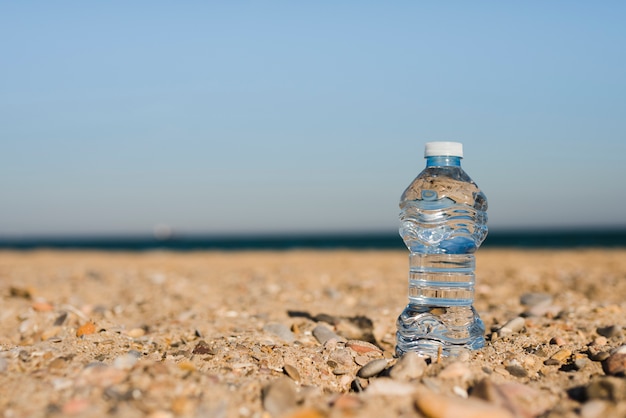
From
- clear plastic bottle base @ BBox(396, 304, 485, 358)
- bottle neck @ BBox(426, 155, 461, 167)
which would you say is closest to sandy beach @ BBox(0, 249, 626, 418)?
clear plastic bottle base @ BBox(396, 304, 485, 358)

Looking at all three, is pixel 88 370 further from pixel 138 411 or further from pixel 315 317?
pixel 315 317

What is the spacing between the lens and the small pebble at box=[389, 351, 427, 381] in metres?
2.21

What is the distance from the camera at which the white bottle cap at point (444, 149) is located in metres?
2.80

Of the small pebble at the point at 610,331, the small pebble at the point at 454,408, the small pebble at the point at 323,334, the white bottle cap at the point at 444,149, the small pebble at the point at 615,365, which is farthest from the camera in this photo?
the small pebble at the point at 323,334

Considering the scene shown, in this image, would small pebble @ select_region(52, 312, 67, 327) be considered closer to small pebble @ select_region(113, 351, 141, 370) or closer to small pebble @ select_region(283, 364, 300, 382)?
small pebble @ select_region(113, 351, 141, 370)

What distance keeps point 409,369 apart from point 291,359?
60 cm

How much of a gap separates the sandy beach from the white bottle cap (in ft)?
3.27

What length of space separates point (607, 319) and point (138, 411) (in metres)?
3.00

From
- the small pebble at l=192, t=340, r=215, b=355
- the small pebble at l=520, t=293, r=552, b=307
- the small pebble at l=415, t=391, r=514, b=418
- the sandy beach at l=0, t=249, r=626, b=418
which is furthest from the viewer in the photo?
the small pebble at l=520, t=293, r=552, b=307

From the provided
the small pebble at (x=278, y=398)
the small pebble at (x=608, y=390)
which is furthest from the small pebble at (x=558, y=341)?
the small pebble at (x=278, y=398)

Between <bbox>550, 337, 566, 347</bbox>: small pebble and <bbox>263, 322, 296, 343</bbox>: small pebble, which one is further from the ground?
<bbox>550, 337, 566, 347</bbox>: small pebble

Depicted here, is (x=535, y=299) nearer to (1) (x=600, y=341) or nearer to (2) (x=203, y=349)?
(1) (x=600, y=341)

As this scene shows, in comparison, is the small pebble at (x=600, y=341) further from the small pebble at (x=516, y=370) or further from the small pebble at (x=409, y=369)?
the small pebble at (x=409, y=369)

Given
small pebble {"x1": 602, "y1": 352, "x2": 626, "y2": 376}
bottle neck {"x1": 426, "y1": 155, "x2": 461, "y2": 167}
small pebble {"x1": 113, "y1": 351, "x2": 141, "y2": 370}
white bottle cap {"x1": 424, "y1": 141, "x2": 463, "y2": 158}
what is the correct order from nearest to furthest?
small pebble {"x1": 113, "y1": 351, "x2": 141, "y2": 370}, small pebble {"x1": 602, "y1": 352, "x2": 626, "y2": 376}, white bottle cap {"x1": 424, "y1": 141, "x2": 463, "y2": 158}, bottle neck {"x1": 426, "y1": 155, "x2": 461, "y2": 167}
